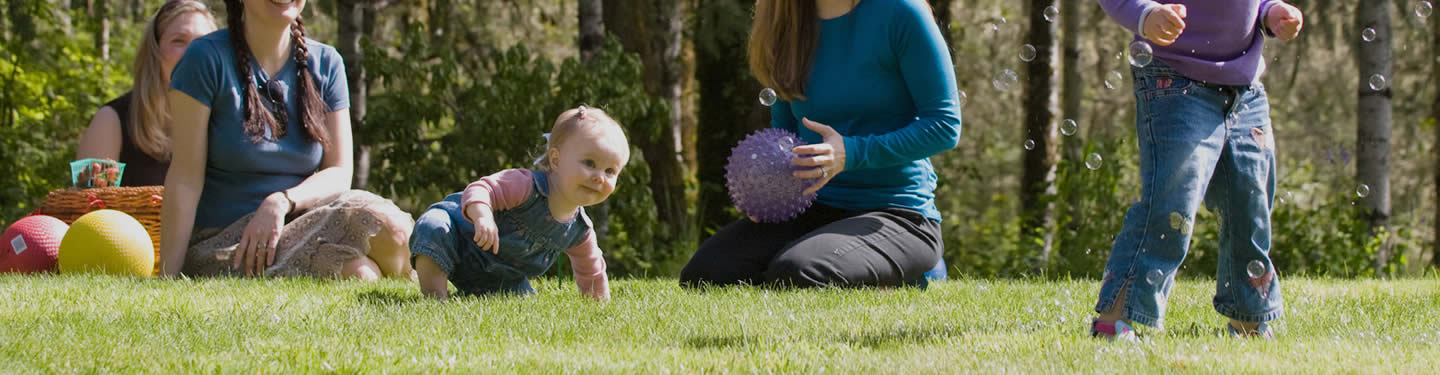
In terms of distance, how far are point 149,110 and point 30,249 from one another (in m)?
0.86

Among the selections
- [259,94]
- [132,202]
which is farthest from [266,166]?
[132,202]

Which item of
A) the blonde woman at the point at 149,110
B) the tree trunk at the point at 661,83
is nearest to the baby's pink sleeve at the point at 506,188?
the blonde woman at the point at 149,110

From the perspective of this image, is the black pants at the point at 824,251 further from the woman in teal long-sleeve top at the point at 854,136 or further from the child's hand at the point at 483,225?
the child's hand at the point at 483,225

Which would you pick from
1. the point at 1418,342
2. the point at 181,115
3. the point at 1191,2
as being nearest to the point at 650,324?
the point at 1191,2

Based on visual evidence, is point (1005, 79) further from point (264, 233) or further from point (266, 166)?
point (266, 166)

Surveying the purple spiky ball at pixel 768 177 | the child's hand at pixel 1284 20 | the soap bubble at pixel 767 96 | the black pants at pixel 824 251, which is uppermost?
the child's hand at pixel 1284 20

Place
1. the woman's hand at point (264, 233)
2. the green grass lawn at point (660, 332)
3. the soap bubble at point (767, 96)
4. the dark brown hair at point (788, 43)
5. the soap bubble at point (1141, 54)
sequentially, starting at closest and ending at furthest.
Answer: the green grass lawn at point (660, 332), the soap bubble at point (1141, 54), the soap bubble at point (767, 96), the dark brown hair at point (788, 43), the woman's hand at point (264, 233)

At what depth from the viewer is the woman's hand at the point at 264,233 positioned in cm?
557

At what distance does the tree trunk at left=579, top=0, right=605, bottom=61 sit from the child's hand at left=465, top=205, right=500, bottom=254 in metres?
5.46

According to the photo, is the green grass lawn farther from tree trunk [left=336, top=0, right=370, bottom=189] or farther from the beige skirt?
tree trunk [left=336, top=0, right=370, bottom=189]

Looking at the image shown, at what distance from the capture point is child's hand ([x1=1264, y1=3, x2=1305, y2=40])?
11.8 ft

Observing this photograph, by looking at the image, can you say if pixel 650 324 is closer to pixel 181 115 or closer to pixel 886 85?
pixel 886 85

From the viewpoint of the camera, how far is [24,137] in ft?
41.2

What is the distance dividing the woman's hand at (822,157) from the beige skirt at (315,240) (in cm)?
205
